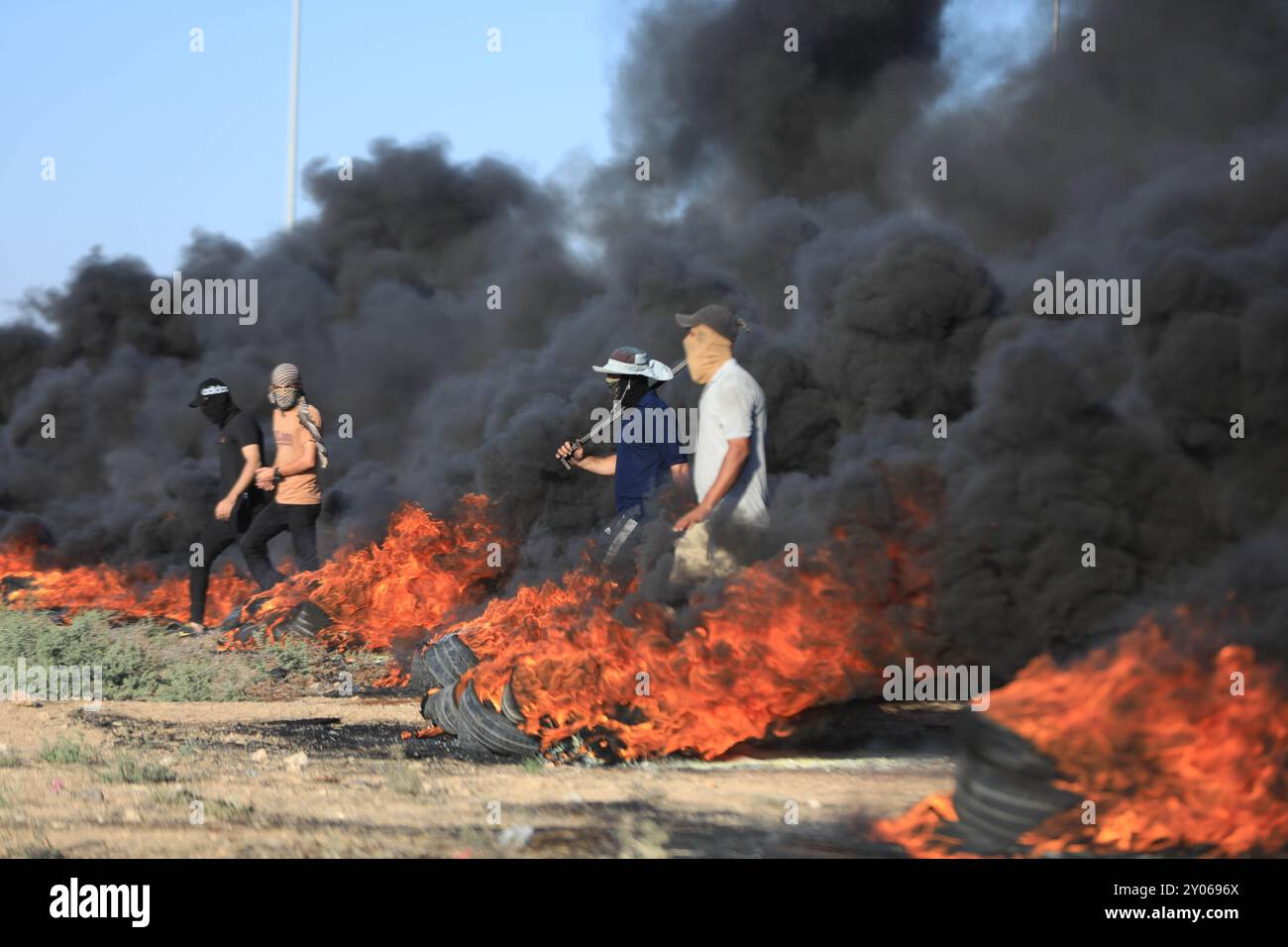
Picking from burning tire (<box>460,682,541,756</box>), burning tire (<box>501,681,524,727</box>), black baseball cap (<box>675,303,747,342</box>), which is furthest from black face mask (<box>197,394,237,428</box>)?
black baseball cap (<box>675,303,747,342</box>)

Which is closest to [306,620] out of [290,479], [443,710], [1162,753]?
[290,479]

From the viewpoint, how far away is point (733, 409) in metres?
6.92

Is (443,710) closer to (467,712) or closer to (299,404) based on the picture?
(467,712)

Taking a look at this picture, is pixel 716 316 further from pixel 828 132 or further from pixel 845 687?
→ pixel 828 132

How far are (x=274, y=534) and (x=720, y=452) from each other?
5.22 m

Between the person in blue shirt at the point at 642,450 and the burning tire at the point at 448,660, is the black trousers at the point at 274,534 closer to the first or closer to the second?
the burning tire at the point at 448,660

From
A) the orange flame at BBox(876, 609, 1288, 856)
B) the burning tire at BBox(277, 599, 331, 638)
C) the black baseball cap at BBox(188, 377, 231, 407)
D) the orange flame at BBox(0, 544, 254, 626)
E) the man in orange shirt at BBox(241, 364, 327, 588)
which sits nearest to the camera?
the orange flame at BBox(876, 609, 1288, 856)

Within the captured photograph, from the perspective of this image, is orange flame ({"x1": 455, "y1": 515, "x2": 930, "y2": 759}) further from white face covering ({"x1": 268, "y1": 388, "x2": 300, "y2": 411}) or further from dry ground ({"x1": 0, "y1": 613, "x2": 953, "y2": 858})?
white face covering ({"x1": 268, "y1": 388, "x2": 300, "y2": 411})

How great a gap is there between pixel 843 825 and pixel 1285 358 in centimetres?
315

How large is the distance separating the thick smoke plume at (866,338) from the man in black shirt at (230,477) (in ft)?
7.45

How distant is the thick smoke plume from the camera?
6.41 meters

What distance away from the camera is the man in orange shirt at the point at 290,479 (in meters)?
10.8

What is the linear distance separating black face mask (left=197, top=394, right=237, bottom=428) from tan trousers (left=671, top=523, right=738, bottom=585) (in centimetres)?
548

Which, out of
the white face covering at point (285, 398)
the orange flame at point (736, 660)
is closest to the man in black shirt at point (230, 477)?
the white face covering at point (285, 398)
